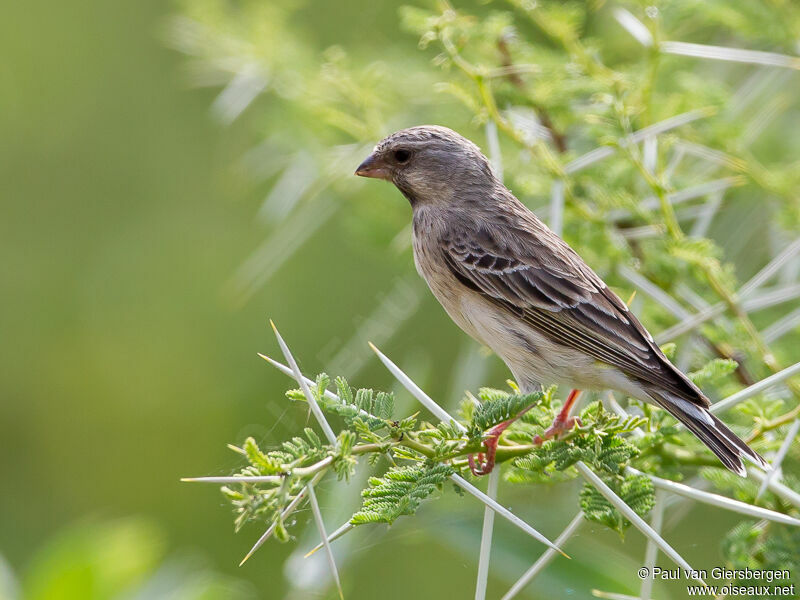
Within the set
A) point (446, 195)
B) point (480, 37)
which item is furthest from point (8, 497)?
point (480, 37)

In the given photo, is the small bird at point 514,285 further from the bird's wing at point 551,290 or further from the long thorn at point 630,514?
the long thorn at point 630,514

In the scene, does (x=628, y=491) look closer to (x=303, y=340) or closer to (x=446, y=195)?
(x=446, y=195)

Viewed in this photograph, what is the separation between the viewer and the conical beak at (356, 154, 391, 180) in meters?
3.94

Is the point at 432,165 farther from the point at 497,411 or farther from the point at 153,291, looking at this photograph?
the point at 153,291

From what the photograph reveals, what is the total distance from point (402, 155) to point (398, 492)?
2052 mm

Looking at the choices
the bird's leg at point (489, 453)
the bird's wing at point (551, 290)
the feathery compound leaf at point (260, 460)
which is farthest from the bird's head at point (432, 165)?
the feathery compound leaf at point (260, 460)

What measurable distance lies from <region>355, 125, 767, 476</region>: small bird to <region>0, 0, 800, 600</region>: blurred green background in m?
0.70

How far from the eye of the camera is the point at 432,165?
3.98 metres

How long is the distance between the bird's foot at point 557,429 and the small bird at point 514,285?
0.6 inches

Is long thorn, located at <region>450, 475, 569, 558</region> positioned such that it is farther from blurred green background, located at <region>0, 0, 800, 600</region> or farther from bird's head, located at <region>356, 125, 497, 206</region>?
blurred green background, located at <region>0, 0, 800, 600</region>

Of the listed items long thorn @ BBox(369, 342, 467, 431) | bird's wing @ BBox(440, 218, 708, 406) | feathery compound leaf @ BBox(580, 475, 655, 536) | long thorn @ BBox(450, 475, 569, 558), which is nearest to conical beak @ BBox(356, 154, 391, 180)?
bird's wing @ BBox(440, 218, 708, 406)

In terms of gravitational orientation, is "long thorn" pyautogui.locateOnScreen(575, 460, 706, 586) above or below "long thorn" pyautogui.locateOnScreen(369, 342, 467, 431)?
above
